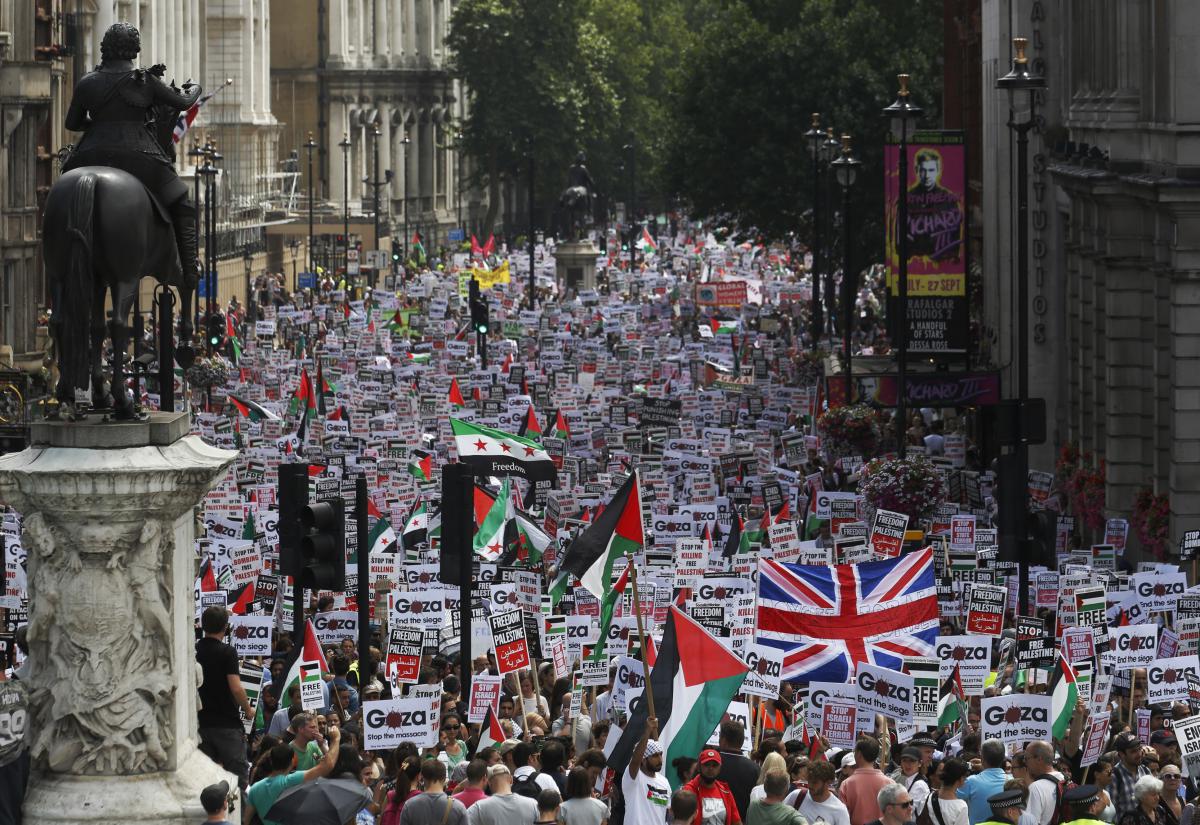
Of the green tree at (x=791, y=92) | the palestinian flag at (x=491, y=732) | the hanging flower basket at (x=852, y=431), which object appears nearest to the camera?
the palestinian flag at (x=491, y=732)

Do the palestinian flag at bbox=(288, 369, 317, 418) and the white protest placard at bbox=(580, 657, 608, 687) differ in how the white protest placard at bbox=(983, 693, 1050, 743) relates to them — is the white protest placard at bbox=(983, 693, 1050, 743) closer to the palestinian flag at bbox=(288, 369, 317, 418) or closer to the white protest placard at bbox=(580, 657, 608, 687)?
the white protest placard at bbox=(580, 657, 608, 687)

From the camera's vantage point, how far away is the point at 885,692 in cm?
1933

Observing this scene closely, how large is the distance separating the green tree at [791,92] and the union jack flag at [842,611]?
5567 centimetres

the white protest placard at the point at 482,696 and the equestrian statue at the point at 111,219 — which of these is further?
the white protest placard at the point at 482,696

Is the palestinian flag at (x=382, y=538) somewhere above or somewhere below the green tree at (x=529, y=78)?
below

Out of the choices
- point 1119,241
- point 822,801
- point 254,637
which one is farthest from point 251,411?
point 822,801

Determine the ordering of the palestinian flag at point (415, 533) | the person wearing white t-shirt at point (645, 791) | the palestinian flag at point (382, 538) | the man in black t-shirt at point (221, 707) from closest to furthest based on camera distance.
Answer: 1. the man in black t-shirt at point (221, 707)
2. the person wearing white t-shirt at point (645, 791)
3. the palestinian flag at point (382, 538)
4. the palestinian flag at point (415, 533)

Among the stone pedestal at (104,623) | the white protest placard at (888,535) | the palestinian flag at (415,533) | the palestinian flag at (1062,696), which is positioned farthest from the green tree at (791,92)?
the stone pedestal at (104,623)

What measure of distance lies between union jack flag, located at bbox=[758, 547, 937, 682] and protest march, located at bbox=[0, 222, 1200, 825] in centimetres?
2

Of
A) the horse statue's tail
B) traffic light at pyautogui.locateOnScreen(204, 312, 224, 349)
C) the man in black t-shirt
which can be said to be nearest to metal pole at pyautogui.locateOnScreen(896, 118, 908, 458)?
traffic light at pyautogui.locateOnScreen(204, 312, 224, 349)

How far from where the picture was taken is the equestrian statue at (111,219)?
542 inches

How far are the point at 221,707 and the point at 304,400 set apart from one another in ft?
94.0

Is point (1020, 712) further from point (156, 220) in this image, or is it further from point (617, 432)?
point (617, 432)

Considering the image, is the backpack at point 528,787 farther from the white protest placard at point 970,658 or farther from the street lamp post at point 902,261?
the street lamp post at point 902,261
